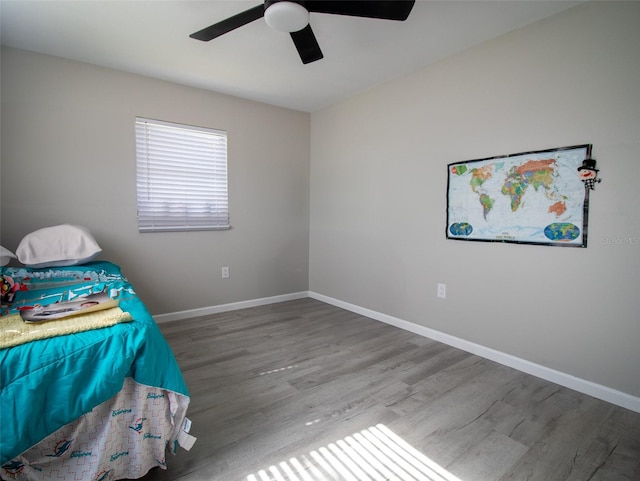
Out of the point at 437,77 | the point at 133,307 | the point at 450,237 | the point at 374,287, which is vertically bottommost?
the point at 374,287

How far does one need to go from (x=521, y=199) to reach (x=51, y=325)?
8.91 ft

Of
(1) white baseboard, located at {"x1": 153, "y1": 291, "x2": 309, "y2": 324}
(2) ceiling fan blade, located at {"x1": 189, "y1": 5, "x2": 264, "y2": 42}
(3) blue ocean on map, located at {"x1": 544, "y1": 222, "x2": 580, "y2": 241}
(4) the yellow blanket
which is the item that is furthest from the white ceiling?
(1) white baseboard, located at {"x1": 153, "y1": 291, "x2": 309, "y2": 324}

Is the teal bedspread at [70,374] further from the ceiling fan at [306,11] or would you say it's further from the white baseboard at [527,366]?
the white baseboard at [527,366]

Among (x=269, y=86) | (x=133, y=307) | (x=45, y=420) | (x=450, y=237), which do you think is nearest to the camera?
(x=45, y=420)

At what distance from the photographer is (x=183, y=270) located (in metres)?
3.36

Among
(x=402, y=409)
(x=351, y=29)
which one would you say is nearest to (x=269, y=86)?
(x=351, y=29)

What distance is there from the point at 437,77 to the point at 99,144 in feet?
9.79

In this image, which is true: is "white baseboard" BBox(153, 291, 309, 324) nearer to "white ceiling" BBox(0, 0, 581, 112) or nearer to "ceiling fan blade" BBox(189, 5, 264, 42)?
"white ceiling" BBox(0, 0, 581, 112)

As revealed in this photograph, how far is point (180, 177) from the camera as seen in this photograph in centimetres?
329

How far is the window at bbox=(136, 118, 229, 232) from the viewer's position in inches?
122

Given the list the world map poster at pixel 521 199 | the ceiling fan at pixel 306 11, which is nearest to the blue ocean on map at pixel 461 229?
the world map poster at pixel 521 199

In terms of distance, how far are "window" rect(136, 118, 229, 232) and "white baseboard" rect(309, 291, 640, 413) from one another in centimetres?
208

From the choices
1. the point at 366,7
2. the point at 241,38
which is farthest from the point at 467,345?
the point at 241,38

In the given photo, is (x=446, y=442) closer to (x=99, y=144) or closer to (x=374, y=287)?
(x=374, y=287)
